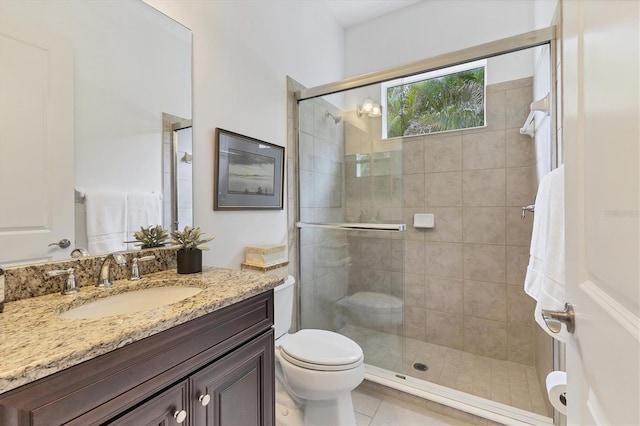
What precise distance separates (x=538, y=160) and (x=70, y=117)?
7.97ft

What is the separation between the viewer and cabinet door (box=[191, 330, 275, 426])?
0.82 m

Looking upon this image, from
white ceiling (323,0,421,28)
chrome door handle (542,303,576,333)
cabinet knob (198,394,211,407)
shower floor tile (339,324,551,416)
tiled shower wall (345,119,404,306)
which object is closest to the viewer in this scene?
chrome door handle (542,303,576,333)

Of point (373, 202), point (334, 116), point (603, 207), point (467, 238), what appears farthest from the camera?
point (467, 238)

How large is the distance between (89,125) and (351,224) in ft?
5.21

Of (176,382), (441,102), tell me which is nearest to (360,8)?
(441,102)

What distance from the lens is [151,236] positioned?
125 cm

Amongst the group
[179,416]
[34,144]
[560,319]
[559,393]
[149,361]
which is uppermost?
[34,144]

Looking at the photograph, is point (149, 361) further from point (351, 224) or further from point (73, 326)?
point (351, 224)

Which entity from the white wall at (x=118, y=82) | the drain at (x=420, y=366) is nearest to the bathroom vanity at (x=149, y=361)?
the white wall at (x=118, y=82)

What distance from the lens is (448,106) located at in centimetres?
243

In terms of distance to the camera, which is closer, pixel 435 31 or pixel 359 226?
pixel 359 226

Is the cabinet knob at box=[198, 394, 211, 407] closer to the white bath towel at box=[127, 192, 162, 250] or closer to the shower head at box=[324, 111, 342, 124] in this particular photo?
the white bath towel at box=[127, 192, 162, 250]

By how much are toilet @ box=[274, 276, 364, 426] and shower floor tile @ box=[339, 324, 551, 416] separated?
0.64 m

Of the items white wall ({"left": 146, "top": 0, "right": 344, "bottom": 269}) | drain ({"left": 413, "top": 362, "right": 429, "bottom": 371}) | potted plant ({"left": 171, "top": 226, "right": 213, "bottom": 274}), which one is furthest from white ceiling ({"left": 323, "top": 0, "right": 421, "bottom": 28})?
drain ({"left": 413, "top": 362, "right": 429, "bottom": 371})
